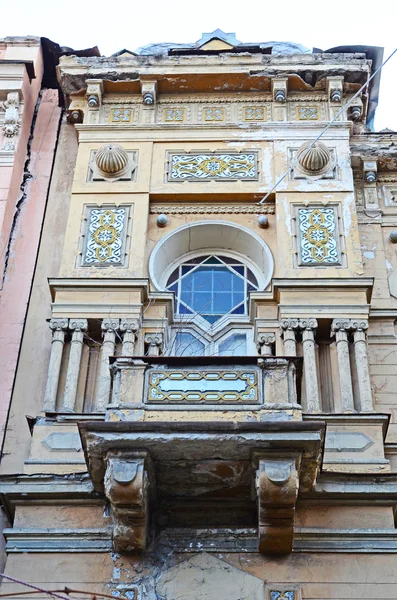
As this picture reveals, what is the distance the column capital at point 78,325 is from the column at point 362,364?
3.20 m

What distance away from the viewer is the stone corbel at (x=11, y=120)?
14008 mm

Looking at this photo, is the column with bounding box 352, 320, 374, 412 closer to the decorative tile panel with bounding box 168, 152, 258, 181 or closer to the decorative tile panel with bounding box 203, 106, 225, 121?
the decorative tile panel with bounding box 168, 152, 258, 181

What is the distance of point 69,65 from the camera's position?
14492 mm

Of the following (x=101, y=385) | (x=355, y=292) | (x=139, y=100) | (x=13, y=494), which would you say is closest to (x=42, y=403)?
(x=101, y=385)

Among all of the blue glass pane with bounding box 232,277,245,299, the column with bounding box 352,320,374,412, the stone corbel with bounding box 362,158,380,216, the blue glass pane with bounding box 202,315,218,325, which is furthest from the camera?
the stone corbel with bounding box 362,158,380,216

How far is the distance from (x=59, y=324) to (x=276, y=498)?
373 cm

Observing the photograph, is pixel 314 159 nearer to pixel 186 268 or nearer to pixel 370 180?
pixel 370 180

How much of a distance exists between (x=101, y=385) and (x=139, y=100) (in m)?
5.04

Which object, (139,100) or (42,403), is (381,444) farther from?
(139,100)

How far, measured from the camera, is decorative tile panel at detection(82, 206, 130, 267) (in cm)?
1252

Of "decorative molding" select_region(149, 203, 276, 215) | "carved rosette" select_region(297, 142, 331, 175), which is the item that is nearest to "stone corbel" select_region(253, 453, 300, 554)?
"decorative molding" select_region(149, 203, 276, 215)

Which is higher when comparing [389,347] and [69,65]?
[69,65]

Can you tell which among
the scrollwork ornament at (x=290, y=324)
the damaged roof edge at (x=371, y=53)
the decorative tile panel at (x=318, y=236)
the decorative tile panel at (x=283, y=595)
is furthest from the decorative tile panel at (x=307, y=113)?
the decorative tile panel at (x=283, y=595)

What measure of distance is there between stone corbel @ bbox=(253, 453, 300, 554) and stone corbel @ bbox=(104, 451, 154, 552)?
43.5 inches
